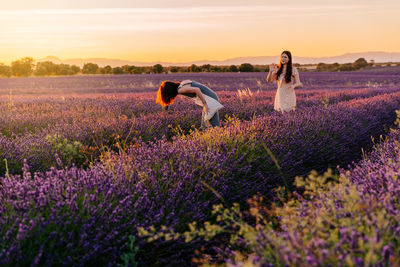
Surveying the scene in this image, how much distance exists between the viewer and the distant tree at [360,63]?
50.6m

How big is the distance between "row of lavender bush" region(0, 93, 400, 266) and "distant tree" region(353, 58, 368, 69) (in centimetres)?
5088

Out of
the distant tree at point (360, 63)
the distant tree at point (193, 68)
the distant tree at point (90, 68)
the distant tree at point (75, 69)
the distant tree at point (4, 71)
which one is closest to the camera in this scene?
the distant tree at point (193, 68)

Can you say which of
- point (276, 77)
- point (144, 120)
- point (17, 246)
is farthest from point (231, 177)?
point (276, 77)

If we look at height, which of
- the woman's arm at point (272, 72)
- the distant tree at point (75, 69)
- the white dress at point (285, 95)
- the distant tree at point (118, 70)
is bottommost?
the white dress at point (285, 95)

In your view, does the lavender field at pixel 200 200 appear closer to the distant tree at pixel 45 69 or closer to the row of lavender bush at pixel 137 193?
the row of lavender bush at pixel 137 193

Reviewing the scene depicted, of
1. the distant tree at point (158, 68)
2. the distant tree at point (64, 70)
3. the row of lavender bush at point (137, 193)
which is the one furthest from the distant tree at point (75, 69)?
the row of lavender bush at point (137, 193)

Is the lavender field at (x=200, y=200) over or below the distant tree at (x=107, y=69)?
below

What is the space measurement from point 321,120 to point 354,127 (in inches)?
35.8

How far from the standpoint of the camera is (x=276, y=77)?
6.82m

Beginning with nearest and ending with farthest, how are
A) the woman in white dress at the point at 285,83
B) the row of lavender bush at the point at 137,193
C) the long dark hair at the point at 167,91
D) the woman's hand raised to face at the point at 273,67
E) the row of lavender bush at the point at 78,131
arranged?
the row of lavender bush at the point at 137,193 < the row of lavender bush at the point at 78,131 < the long dark hair at the point at 167,91 < the woman's hand raised to face at the point at 273,67 < the woman in white dress at the point at 285,83

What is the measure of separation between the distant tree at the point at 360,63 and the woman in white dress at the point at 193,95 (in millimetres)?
49753

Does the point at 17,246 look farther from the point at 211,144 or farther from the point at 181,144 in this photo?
the point at 211,144

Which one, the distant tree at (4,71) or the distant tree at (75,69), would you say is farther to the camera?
the distant tree at (75,69)

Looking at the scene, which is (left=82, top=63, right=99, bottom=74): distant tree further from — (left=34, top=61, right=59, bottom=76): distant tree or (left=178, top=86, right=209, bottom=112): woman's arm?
(left=178, top=86, right=209, bottom=112): woman's arm
